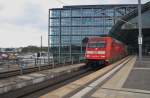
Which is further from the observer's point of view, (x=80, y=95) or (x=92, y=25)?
(x=92, y=25)

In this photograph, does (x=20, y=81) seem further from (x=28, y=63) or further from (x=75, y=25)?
(x=75, y=25)

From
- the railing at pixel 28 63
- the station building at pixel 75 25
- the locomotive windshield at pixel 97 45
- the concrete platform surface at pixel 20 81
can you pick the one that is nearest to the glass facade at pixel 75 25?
the station building at pixel 75 25

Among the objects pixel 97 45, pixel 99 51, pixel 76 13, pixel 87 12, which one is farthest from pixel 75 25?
pixel 99 51

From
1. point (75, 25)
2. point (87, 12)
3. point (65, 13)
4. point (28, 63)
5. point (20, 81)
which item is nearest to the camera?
point (20, 81)

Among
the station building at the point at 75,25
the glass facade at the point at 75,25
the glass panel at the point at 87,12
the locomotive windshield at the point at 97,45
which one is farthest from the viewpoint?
the glass facade at the point at 75,25

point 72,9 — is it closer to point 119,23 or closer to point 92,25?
point 92,25

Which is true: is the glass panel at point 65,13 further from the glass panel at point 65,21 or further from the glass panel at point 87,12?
the glass panel at point 87,12

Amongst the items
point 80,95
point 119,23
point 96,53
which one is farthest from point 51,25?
point 80,95

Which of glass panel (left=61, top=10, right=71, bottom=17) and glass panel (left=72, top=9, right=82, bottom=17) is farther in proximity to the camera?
glass panel (left=61, top=10, right=71, bottom=17)

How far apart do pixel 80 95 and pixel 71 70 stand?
17.5 meters

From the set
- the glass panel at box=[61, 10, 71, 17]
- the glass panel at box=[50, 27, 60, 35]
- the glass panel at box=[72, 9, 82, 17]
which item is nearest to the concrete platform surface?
the glass panel at box=[72, 9, 82, 17]

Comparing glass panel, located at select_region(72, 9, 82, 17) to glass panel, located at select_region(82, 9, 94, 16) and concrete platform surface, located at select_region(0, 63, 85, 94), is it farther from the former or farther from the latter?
concrete platform surface, located at select_region(0, 63, 85, 94)

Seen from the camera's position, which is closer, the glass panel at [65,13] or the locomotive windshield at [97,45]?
the locomotive windshield at [97,45]

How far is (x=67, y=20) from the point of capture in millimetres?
99312
